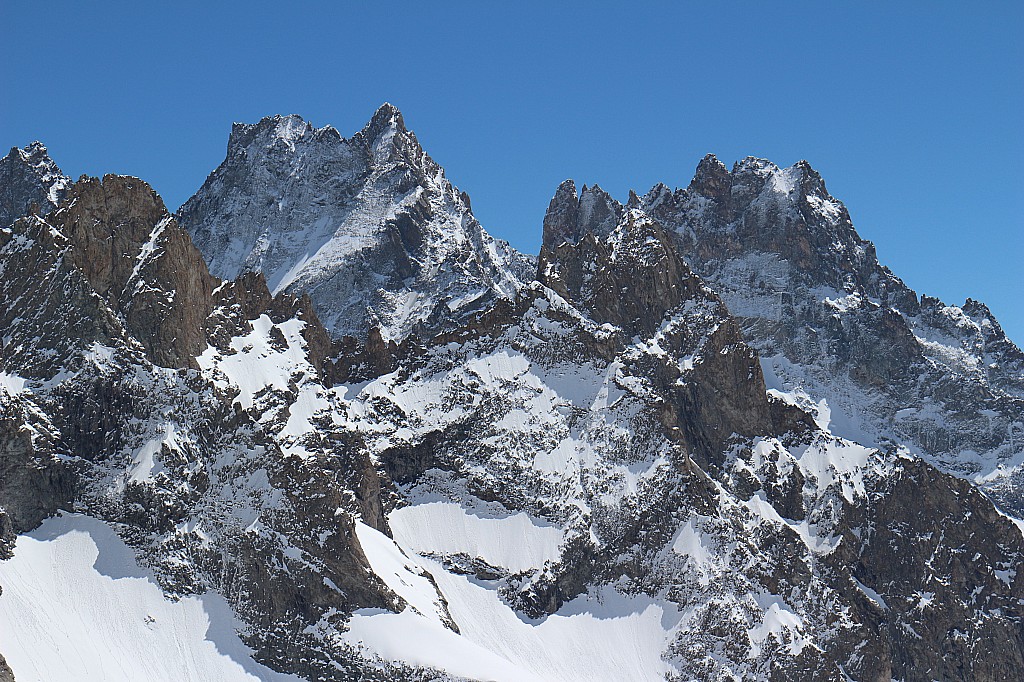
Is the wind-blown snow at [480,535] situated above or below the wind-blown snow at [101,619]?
above

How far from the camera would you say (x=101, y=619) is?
15875 cm

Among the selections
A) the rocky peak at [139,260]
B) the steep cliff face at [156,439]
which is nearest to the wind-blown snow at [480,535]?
the steep cliff face at [156,439]

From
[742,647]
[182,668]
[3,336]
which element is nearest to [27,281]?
[3,336]

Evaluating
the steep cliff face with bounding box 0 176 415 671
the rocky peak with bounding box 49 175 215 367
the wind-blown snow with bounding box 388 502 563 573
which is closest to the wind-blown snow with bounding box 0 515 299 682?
A: the steep cliff face with bounding box 0 176 415 671

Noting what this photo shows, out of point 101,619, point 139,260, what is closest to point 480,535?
point 101,619

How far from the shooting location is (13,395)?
169 metres

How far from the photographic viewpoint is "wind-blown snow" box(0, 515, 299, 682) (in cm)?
15288

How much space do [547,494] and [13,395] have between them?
71.7 metres

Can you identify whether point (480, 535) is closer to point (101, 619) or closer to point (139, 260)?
point (101, 619)

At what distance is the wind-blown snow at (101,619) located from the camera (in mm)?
152875

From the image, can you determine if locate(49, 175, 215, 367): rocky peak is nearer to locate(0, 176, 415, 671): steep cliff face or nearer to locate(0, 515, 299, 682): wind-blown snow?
locate(0, 176, 415, 671): steep cliff face

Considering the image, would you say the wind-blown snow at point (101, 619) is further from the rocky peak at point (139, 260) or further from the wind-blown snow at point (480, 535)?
the wind-blown snow at point (480, 535)

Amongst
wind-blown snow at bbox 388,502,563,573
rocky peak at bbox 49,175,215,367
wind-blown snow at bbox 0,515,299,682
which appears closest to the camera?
wind-blown snow at bbox 0,515,299,682

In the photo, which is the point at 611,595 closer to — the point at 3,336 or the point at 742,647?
the point at 742,647
